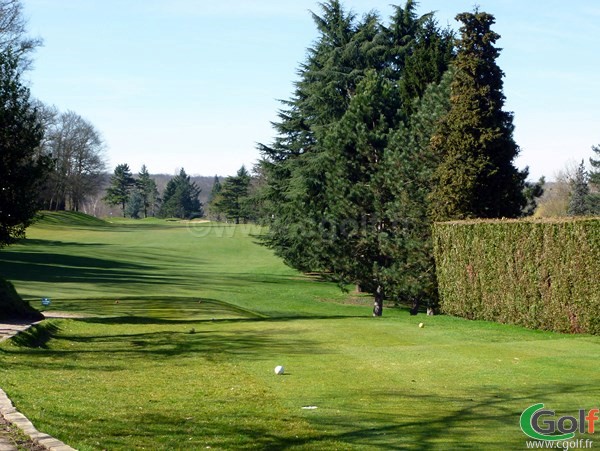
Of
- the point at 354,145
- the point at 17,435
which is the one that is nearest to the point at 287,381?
the point at 17,435

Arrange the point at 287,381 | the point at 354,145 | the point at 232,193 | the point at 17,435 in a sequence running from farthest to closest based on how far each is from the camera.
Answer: the point at 232,193, the point at 354,145, the point at 287,381, the point at 17,435

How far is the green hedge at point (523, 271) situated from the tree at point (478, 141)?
148 centimetres

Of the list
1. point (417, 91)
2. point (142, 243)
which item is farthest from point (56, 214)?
point (417, 91)

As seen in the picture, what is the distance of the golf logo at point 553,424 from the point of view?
23.6 ft

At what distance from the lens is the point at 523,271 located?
66.8ft

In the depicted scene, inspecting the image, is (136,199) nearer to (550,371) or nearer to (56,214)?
(56,214)

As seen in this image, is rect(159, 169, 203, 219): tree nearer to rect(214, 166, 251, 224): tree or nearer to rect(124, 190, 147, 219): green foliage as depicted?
rect(124, 190, 147, 219): green foliage

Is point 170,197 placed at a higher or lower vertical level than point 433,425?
higher

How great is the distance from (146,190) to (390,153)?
413ft

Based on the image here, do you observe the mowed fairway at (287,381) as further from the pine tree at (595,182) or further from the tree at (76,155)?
the tree at (76,155)

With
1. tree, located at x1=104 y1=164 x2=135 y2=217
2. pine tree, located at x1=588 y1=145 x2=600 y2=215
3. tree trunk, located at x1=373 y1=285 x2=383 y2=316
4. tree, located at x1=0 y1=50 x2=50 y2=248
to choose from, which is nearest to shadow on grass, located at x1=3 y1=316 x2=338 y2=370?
tree, located at x1=0 y1=50 x2=50 y2=248

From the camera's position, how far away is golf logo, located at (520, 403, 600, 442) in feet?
23.6

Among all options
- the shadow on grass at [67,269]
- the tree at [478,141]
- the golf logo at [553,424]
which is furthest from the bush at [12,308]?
the shadow on grass at [67,269]

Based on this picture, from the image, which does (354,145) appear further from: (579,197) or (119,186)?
(119,186)
